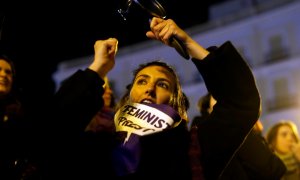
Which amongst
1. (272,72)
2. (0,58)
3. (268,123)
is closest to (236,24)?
(272,72)

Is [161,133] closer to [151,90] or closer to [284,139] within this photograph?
[151,90]

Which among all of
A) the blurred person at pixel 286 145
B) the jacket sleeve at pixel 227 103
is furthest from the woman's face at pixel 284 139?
the jacket sleeve at pixel 227 103

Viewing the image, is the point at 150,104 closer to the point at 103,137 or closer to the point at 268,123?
the point at 103,137

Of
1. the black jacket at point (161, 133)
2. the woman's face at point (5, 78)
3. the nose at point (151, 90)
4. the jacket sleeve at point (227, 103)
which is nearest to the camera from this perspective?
the black jacket at point (161, 133)

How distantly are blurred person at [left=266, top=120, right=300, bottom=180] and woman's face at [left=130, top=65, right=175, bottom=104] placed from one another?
260 cm

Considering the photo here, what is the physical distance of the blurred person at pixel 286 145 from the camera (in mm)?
4582

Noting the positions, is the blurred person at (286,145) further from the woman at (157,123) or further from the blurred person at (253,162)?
the woman at (157,123)

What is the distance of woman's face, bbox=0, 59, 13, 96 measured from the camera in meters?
3.24

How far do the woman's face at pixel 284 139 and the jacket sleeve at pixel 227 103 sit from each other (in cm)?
296

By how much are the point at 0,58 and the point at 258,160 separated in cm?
210

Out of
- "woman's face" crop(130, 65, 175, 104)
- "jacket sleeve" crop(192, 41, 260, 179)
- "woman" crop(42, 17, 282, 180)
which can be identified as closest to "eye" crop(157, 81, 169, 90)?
"woman's face" crop(130, 65, 175, 104)

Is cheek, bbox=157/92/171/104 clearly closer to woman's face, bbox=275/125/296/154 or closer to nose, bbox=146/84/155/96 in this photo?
nose, bbox=146/84/155/96

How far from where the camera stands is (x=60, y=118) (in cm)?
178

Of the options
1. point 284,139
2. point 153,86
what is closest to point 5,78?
point 153,86
